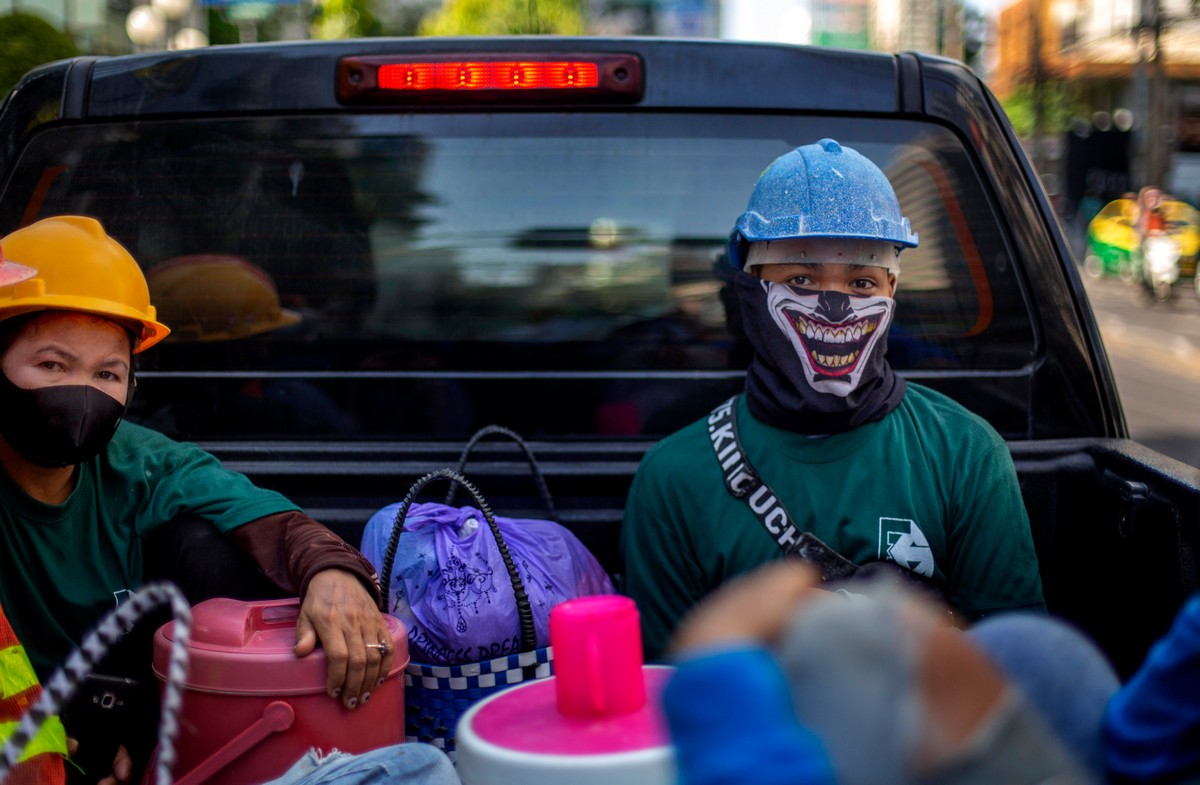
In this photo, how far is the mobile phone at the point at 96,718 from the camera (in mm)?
2051

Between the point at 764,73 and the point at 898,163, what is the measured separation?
1.13ft

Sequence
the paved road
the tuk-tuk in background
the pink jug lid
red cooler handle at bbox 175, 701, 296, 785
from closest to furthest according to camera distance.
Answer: the pink jug lid, red cooler handle at bbox 175, 701, 296, 785, the paved road, the tuk-tuk in background

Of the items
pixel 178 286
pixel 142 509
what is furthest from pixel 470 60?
pixel 142 509

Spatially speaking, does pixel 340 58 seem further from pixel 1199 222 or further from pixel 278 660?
pixel 1199 222

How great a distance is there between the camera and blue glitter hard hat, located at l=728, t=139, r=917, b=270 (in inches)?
91.1

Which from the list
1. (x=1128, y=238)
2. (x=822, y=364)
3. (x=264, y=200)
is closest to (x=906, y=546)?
(x=822, y=364)

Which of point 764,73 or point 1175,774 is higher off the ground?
point 764,73

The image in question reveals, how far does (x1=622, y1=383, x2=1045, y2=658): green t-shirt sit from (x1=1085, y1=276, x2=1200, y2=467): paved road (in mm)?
7296

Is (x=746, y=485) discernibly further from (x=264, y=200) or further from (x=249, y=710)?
(x=264, y=200)

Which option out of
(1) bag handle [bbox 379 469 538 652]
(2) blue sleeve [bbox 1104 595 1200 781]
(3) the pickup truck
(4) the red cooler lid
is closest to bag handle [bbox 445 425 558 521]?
(3) the pickup truck

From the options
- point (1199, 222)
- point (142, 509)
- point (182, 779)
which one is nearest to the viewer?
point (182, 779)

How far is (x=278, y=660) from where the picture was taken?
6.20 ft

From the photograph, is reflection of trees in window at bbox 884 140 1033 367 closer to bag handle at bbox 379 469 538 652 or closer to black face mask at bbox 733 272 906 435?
black face mask at bbox 733 272 906 435

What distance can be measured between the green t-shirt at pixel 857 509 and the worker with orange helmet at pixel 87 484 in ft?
1.93
